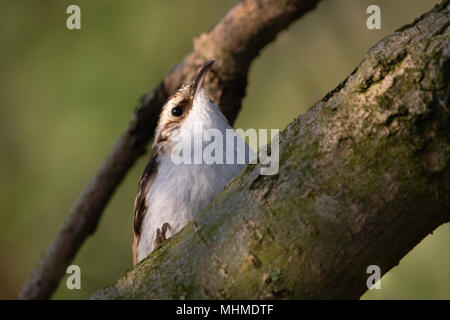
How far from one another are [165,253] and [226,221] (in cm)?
38

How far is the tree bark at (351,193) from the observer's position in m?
2.29

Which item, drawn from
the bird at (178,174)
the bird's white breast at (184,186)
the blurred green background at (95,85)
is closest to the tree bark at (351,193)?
the bird at (178,174)

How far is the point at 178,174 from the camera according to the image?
4559mm

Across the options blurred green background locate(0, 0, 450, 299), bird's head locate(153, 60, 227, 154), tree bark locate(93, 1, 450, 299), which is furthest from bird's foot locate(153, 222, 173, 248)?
blurred green background locate(0, 0, 450, 299)

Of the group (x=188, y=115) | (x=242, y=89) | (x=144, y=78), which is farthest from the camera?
(x=144, y=78)

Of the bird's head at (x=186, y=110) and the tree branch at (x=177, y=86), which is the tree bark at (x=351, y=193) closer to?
the bird's head at (x=186, y=110)

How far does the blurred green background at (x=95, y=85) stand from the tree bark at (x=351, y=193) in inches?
177

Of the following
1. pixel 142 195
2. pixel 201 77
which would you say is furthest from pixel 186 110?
pixel 142 195

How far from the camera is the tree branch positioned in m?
5.18

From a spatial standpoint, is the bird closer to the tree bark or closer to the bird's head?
the bird's head

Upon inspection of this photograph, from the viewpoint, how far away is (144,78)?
745 centimetres

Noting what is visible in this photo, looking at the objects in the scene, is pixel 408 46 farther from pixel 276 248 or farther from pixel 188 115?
pixel 188 115
